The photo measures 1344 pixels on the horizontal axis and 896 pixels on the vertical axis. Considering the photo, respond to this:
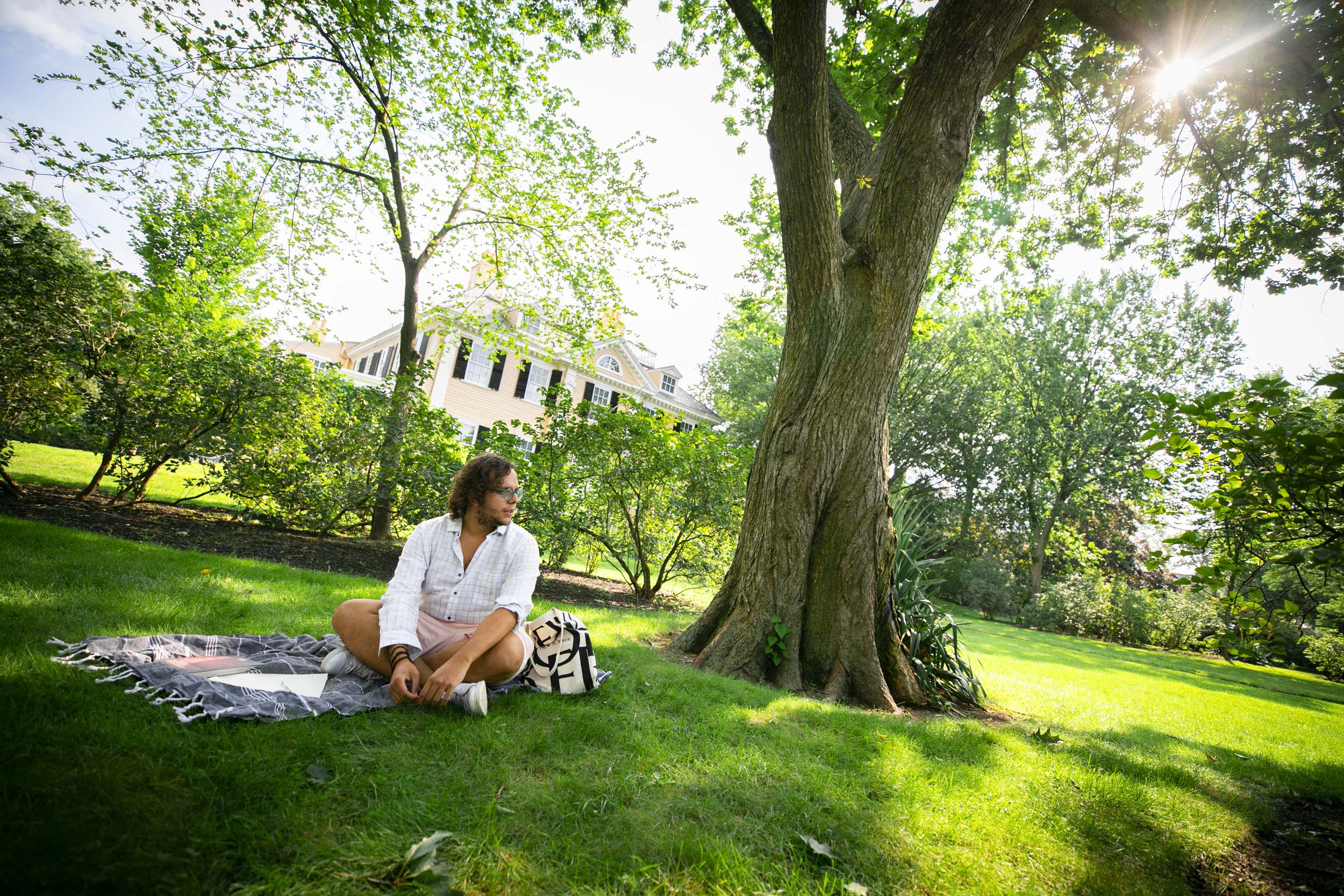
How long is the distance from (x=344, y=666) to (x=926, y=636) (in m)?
4.62

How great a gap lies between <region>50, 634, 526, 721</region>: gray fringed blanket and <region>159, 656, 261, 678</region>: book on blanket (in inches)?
1.6

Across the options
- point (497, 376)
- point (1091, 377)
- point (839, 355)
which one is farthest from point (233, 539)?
point (1091, 377)

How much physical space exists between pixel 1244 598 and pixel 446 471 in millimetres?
7428

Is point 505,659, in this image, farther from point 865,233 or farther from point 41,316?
point 41,316

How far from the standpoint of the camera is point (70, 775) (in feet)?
5.09

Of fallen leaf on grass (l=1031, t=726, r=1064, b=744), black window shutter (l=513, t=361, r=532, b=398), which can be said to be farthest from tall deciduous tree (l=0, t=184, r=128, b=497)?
black window shutter (l=513, t=361, r=532, b=398)

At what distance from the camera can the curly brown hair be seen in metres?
3.13

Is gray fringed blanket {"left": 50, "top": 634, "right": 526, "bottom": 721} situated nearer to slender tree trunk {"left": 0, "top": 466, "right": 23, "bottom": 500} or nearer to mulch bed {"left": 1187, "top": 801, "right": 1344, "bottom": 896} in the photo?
mulch bed {"left": 1187, "top": 801, "right": 1344, "bottom": 896}

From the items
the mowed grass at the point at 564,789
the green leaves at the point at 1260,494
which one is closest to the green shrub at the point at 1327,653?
the mowed grass at the point at 564,789

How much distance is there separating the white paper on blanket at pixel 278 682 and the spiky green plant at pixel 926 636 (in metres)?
4.12

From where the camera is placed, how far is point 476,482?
3158 millimetres

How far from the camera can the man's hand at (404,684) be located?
8.39 feet

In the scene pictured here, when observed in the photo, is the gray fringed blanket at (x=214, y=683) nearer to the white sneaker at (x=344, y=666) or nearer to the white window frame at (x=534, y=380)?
the white sneaker at (x=344, y=666)

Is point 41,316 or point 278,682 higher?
point 41,316
